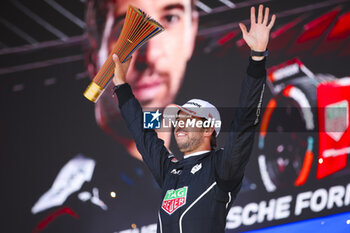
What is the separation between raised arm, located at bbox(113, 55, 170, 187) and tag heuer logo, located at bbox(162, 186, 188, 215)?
0.19 metres

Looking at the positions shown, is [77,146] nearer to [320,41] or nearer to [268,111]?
[268,111]

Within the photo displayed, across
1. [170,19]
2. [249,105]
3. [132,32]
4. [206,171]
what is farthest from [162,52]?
[249,105]

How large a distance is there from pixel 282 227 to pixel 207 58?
1.40 meters

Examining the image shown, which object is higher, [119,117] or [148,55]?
[148,55]

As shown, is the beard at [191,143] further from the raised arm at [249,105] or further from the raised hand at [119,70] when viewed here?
the raised hand at [119,70]

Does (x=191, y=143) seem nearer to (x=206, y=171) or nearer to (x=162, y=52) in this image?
(x=206, y=171)

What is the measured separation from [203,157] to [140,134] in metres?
0.36

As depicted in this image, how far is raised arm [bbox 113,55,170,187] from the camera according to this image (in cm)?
252

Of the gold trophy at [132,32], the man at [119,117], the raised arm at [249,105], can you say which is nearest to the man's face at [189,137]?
the raised arm at [249,105]

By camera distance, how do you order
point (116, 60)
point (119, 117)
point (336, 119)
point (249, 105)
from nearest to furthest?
point (249, 105)
point (116, 60)
point (119, 117)
point (336, 119)

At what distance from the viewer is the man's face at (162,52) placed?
12.7ft

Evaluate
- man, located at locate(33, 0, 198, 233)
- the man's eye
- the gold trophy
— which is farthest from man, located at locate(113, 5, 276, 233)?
the man's eye

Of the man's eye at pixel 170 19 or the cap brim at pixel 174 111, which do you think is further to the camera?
the man's eye at pixel 170 19

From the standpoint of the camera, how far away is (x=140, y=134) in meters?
2.57
